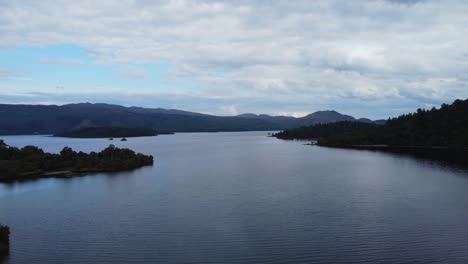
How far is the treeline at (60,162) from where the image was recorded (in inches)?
2319

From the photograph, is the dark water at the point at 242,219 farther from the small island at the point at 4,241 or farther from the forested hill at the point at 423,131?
the forested hill at the point at 423,131

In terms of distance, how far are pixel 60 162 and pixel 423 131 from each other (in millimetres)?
84403

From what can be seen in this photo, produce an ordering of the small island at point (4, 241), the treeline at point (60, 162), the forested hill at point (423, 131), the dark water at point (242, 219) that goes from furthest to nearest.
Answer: the forested hill at point (423, 131)
the treeline at point (60, 162)
the small island at point (4, 241)
the dark water at point (242, 219)

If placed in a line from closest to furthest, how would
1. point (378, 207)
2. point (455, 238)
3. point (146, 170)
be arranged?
point (455, 238) → point (378, 207) → point (146, 170)

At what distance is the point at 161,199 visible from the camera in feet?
125

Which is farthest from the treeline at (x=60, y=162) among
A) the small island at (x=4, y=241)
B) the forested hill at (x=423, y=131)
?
the forested hill at (x=423, y=131)

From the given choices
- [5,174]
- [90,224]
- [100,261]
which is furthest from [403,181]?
[5,174]

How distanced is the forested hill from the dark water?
58.7 m

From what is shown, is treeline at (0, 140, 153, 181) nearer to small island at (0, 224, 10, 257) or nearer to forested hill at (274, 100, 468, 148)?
small island at (0, 224, 10, 257)

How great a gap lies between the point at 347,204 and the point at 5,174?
1597 inches

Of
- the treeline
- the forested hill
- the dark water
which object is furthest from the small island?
the forested hill

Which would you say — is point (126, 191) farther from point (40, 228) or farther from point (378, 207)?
point (378, 207)

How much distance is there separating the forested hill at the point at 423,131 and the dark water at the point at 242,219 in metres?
58.7

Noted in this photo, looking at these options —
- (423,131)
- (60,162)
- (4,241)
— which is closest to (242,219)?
(4,241)
